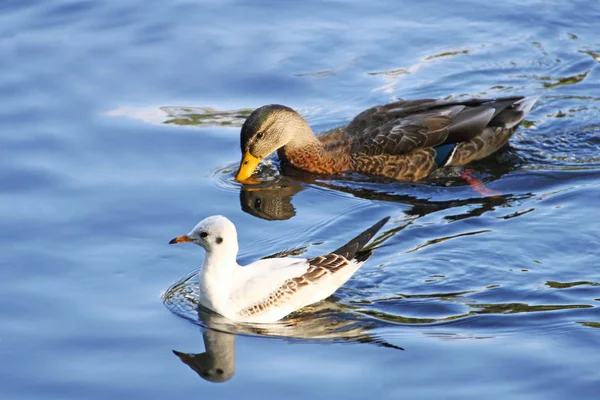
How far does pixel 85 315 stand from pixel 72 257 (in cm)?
106

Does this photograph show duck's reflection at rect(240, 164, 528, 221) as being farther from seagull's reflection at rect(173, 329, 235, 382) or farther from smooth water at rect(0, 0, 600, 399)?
seagull's reflection at rect(173, 329, 235, 382)

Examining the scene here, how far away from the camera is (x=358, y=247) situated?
9477mm

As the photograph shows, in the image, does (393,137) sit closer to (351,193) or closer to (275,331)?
(351,193)

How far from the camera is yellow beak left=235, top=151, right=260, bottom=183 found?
1210cm

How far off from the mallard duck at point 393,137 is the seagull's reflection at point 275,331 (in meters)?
3.41

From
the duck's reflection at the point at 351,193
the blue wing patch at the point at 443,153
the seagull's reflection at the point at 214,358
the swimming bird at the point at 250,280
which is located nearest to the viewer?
the seagull's reflection at the point at 214,358

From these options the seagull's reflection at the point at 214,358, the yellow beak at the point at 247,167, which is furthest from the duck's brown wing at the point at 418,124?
the seagull's reflection at the point at 214,358

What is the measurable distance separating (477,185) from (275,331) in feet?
13.2

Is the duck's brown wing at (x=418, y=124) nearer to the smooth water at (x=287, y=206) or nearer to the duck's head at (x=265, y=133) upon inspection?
the smooth water at (x=287, y=206)

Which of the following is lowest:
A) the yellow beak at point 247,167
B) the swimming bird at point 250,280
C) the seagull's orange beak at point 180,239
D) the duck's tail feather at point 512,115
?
the swimming bird at point 250,280

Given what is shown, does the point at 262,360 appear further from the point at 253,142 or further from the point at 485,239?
the point at 253,142

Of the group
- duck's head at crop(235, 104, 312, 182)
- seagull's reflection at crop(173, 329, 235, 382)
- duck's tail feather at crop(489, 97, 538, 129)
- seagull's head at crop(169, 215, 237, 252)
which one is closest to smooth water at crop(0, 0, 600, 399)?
seagull's reflection at crop(173, 329, 235, 382)

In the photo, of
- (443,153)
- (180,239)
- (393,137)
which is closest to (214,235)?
(180,239)

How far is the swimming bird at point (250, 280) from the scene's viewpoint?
8719 millimetres
